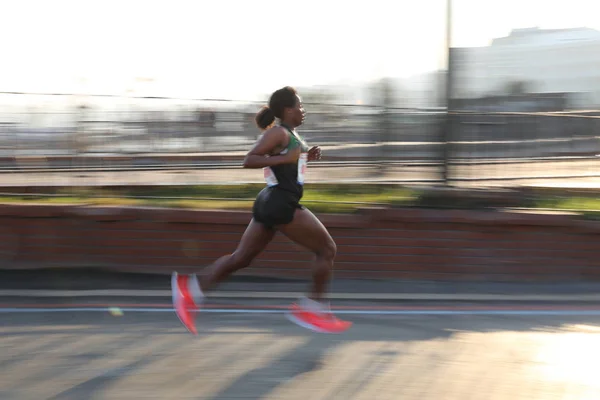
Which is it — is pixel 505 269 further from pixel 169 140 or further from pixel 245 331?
pixel 169 140

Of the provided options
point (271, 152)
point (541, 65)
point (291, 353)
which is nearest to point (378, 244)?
point (271, 152)

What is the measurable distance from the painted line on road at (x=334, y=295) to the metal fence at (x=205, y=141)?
1.38m

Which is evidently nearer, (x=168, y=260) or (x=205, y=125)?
(x=168, y=260)

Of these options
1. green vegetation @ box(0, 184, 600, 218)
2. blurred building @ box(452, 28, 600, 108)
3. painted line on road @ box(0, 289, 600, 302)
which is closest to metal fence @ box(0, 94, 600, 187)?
green vegetation @ box(0, 184, 600, 218)

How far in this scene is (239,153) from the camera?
756 centimetres

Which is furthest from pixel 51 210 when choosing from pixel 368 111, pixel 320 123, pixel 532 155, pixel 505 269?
pixel 532 155

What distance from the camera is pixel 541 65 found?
8195mm

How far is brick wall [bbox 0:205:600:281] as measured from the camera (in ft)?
22.9

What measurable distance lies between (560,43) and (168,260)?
4.71 meters

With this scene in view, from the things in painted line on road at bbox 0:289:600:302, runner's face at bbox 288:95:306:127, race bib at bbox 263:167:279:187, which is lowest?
painted line on road at bbox 0:289:600:302

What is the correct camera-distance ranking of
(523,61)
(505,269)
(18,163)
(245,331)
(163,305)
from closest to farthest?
(245,331) < (163,305) < (505,269) < (18,163) < (523,61)

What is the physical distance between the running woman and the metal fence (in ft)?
7.41

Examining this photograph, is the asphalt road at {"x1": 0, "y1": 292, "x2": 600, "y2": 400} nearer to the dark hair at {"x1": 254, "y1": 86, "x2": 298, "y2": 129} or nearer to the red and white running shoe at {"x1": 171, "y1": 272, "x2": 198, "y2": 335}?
the red and white running shoe at {"x1": 171, "y1": 272, "x2": 198, "y2": 335}

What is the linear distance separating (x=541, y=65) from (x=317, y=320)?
14.6 feet
